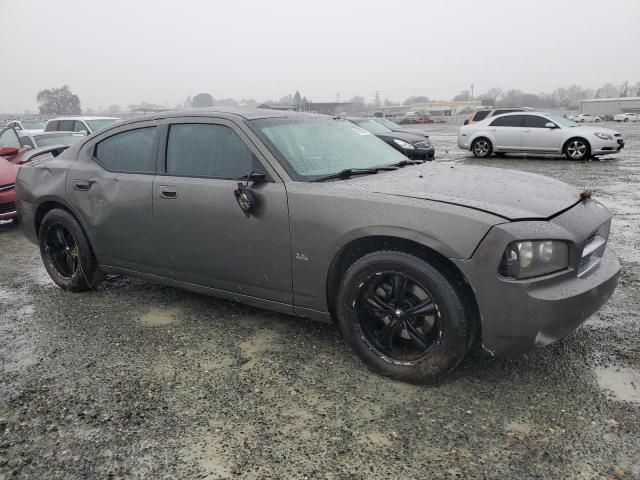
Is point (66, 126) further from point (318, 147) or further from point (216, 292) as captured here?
point (318, 147)

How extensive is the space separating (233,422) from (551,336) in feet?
5.40

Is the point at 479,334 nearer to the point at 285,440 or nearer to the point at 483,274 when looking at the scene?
the point at 483,274

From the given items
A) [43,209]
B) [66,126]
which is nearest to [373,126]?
[66,126]

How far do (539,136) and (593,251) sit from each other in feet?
44.1

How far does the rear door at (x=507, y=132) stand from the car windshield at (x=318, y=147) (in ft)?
41.7

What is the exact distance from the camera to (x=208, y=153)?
360cm

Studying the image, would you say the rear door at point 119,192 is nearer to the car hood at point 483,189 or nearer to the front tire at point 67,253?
the front tire at point 67,253

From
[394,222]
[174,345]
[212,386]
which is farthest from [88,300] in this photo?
[394,222]

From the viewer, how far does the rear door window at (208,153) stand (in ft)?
11.2

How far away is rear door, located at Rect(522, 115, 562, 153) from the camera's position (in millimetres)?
14797

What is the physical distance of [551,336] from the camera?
2.57 meters

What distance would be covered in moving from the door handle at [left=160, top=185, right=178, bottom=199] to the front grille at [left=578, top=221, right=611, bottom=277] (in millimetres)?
2616

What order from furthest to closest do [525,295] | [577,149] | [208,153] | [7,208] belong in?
[577,149] < [7,208] < [208,153] < [525,295]

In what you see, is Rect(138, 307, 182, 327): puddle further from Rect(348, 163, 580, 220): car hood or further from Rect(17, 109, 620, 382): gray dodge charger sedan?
Rect(348, 163, 580, 220): car hood
